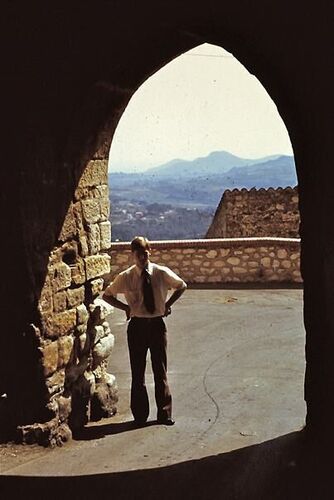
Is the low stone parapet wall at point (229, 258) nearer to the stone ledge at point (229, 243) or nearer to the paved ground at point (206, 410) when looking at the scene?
the stone ledge at point (229, 243)

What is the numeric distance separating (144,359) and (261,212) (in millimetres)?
13304

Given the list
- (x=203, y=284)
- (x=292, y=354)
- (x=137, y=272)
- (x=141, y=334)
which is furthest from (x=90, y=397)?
(x=203, y=284)

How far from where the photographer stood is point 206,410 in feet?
20.3

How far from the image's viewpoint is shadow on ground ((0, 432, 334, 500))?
414 cm

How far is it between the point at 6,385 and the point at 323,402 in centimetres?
240

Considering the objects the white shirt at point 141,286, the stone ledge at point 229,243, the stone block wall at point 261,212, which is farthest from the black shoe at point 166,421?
the stone block wall at point 261,212

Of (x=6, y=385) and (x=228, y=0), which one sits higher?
(x=228, y=0)

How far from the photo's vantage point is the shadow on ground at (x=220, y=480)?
4141 millimetres

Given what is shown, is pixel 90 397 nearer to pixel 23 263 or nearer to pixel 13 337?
pixel 13 337

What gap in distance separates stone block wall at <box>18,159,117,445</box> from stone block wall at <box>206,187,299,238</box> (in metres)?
12.6

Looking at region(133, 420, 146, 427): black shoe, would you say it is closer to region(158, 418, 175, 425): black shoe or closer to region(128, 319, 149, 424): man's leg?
region(128, 319, 149, 424): man's leg

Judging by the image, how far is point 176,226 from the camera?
242 ft

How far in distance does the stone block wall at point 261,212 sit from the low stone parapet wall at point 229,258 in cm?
587

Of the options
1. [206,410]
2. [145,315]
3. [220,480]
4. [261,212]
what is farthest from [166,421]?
[261,212]
